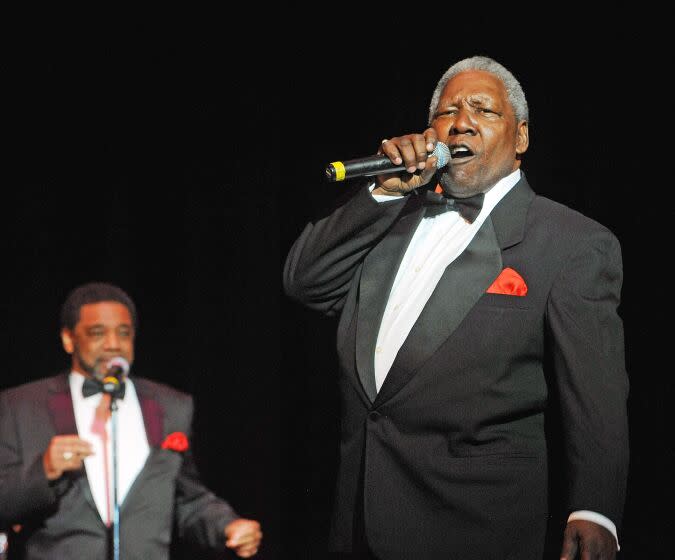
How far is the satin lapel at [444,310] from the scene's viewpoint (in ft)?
5.79

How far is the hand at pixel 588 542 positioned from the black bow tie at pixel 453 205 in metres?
0.67

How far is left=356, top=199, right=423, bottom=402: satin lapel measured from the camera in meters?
1.83

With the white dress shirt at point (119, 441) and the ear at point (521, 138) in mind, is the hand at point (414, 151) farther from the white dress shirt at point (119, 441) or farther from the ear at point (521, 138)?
the white dress shirt at point (119, 441)

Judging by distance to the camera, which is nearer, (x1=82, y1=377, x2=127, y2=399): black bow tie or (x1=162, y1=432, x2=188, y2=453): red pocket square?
(x1=82, y1=377, x2=127, y2=399): black bow tie

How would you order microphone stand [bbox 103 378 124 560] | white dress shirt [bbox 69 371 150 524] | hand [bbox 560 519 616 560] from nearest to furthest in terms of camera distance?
hand [bbox 560 519 616 560], microphone stand [bbox 103 378 124 560], white dress shirt [bbox 69 371 150 524]

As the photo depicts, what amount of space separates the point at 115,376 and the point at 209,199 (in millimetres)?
847

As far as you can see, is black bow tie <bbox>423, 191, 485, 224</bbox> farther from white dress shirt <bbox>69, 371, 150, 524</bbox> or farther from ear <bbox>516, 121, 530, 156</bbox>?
white dress shirt <bbox>69, 371, 150, 524</bbox>

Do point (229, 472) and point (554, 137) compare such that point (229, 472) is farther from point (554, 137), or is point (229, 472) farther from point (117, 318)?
point (554, 137)

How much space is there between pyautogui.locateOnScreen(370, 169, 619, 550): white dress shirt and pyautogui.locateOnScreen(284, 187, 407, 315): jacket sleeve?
37 millimetres

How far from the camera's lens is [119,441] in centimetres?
304

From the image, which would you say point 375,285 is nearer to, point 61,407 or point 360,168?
point 360,168

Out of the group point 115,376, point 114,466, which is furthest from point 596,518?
point 115,376

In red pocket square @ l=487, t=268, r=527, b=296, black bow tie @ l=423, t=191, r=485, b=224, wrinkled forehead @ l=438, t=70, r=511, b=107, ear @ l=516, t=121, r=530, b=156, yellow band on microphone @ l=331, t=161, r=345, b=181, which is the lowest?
red pocket square @ l=487, t=268, r=527, b=296

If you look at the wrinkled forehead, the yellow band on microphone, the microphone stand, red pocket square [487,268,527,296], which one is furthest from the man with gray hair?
the microphone stand
